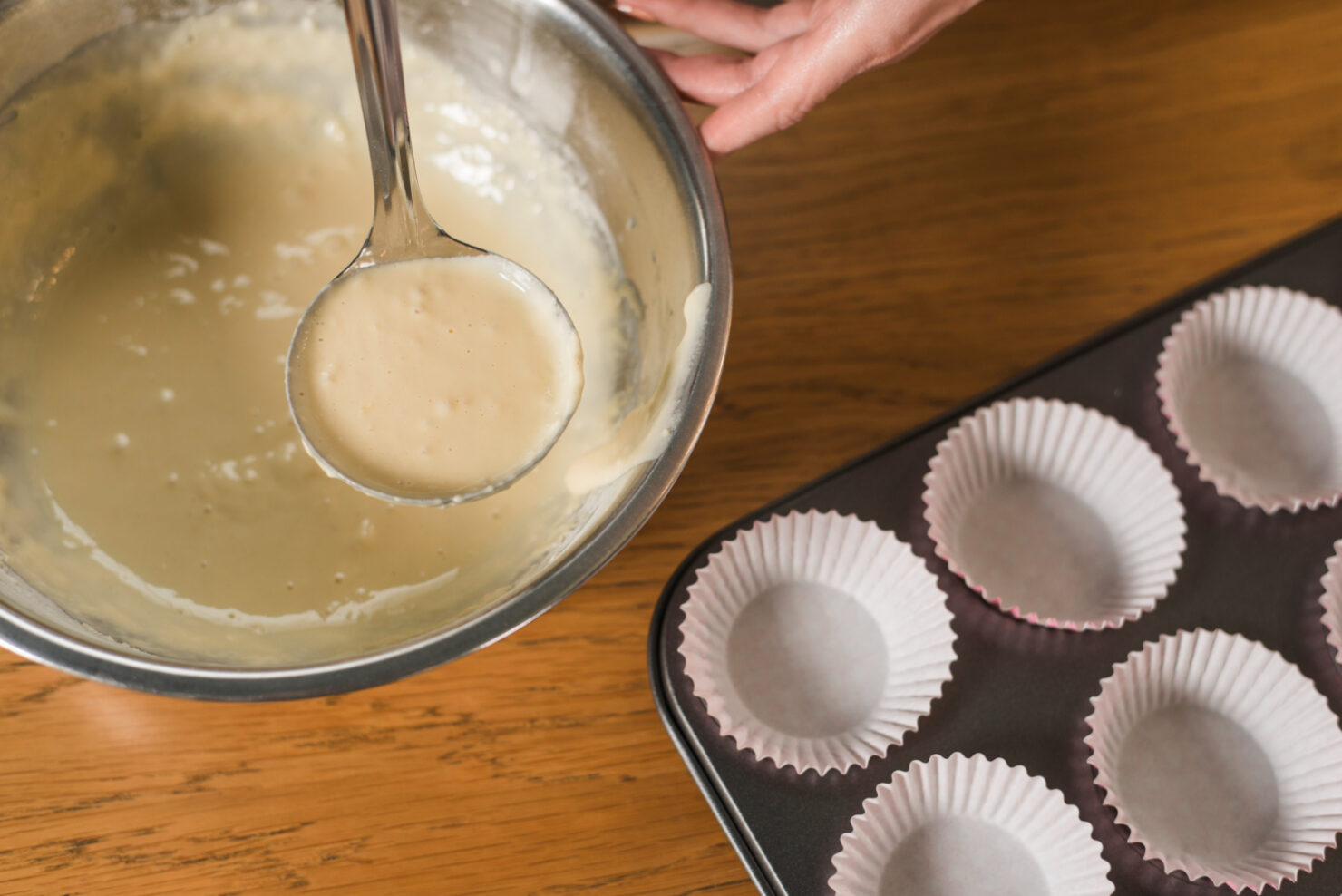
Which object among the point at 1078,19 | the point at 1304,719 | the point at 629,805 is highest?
the point at 1078,19

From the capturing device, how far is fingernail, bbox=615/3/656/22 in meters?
0.94

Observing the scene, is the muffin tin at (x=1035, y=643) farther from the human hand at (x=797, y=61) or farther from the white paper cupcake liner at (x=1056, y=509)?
the human hand at (x=797, y=61)

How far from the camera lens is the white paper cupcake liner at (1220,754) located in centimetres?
73

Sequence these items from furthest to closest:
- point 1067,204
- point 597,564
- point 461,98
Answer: point 1067,204
point 461,98
point 597,564

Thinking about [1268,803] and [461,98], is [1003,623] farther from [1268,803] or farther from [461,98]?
[461,98]

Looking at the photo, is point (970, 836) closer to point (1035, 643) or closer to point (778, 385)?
point (1035, 643)

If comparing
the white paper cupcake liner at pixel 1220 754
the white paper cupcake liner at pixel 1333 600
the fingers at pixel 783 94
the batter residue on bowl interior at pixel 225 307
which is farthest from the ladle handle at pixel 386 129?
the white paper cupcake liner at pixel 1333 600

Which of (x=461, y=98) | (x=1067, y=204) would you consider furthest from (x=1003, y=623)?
(x=461, y=98)

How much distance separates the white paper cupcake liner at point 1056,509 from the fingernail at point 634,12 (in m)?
0.49

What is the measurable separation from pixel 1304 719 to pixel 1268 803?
0.07m

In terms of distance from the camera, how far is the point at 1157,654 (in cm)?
76

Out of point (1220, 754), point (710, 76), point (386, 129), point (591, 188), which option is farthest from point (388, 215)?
point (1220, 754)

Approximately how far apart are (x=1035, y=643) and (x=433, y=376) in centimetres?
49

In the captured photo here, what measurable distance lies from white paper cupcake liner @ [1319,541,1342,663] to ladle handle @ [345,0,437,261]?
74 cm
